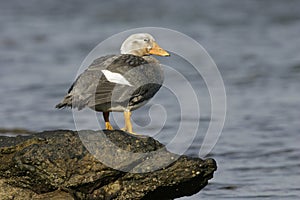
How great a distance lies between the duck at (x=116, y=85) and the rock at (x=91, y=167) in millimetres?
292

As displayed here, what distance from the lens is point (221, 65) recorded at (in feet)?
43.4

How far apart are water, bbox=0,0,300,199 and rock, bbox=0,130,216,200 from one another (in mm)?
932

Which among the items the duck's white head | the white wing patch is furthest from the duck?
the duck's white head

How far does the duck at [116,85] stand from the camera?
5.97m

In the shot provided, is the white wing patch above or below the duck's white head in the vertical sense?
below

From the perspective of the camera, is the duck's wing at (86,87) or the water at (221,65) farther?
the water at (221,65)

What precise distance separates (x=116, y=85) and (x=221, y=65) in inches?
290

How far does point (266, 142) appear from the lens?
8844 millimetres

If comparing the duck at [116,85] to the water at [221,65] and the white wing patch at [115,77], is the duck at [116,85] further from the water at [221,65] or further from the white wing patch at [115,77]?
the water at [221,65]

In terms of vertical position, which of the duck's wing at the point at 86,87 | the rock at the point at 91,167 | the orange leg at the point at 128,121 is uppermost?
the duck's wing at the point at 86,87

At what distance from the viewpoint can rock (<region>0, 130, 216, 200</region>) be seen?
5.69 metres

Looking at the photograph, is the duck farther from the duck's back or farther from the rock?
the rock

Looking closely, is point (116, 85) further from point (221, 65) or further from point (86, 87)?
point (221, 65)

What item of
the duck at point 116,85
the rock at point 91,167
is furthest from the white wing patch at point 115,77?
the rock at point 91,167
